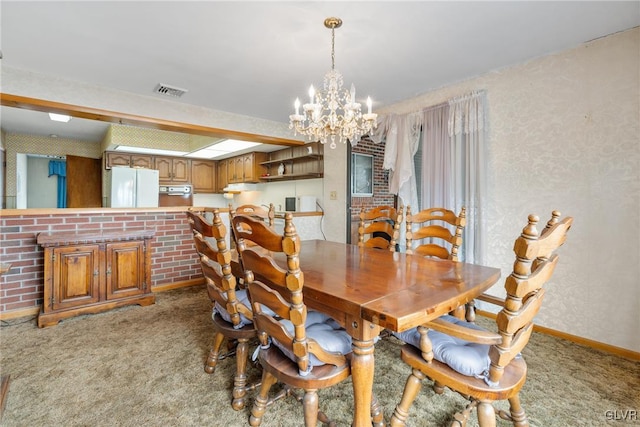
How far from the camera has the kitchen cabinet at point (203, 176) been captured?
661 centimetres

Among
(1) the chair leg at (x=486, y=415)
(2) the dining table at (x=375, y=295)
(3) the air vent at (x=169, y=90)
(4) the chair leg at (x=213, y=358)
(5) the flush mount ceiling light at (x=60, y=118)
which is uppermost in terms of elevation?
(3) the air vent at (x=169, y=90)

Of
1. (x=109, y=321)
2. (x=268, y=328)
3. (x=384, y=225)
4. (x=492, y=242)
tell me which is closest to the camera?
(x=268, y=328)

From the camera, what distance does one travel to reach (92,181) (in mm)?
5789

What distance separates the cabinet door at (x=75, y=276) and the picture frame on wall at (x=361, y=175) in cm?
313

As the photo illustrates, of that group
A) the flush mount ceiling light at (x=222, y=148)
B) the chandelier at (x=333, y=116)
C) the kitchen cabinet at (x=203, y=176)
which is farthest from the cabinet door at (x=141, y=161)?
the chandelier at (x=333, y=116)

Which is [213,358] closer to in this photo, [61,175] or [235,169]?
[235,169]

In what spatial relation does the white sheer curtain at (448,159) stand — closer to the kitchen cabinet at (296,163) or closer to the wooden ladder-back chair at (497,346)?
the kitchen cabinet at (296,163)

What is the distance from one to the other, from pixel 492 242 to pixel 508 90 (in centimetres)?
143

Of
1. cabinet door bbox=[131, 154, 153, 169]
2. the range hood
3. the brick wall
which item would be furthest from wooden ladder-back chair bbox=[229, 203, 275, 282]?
cabinet door bbox=[131, 154, 153, 169]

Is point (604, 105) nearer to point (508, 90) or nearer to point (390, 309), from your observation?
point (508, 90)

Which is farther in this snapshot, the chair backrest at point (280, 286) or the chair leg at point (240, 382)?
the chair leg at point (240, 382)

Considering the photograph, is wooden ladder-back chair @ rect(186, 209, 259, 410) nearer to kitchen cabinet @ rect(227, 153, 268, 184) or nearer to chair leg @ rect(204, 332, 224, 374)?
chair leg @ rect(204, 332, 224, 374)

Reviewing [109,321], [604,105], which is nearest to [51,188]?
[109,321]

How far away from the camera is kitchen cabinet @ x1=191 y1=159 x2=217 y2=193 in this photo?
6.61 meters
